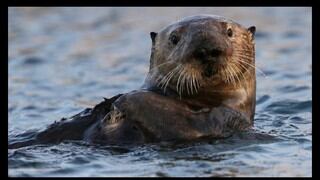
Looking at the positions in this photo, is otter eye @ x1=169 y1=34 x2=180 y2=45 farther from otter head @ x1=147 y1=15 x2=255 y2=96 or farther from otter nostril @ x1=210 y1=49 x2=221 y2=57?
otter nostril @ x1=210 y1=49 x2=221 y2=57

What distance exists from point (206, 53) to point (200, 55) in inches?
2.3

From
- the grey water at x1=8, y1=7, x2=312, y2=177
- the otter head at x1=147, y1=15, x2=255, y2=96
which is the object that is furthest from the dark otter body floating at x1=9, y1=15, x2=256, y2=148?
the grey water at x1=8, y1=7, x2=312, y2=177

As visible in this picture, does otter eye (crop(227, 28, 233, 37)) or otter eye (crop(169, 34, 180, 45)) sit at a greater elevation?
otter eye (crop(227, 28, 233, 37))

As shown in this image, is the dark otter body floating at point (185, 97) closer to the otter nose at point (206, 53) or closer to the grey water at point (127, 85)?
the otter nose at point (206, 53)

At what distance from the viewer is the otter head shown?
23.4ft

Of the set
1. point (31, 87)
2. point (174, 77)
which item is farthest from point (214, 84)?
point (31, 87)

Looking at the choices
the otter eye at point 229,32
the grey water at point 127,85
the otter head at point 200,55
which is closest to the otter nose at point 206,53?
the otter head at point 200,55

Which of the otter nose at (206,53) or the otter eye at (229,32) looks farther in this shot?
the otter eye at (229,32)

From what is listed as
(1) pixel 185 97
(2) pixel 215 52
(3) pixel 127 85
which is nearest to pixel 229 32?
(2) pixel 215 52

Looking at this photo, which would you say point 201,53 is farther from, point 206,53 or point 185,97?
point 185,97

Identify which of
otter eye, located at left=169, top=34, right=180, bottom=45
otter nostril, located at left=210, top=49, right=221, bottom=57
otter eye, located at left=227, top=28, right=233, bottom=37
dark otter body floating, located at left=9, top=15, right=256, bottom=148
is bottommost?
dark otter body floating, located at left=9, top=15, right=256, bottom=148

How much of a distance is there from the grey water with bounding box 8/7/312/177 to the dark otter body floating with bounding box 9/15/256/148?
15 cm

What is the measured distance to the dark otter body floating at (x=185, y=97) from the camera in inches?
281

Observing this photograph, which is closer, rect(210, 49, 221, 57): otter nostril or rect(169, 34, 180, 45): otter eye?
rect(210, 49, 221, 57): otter nostril
